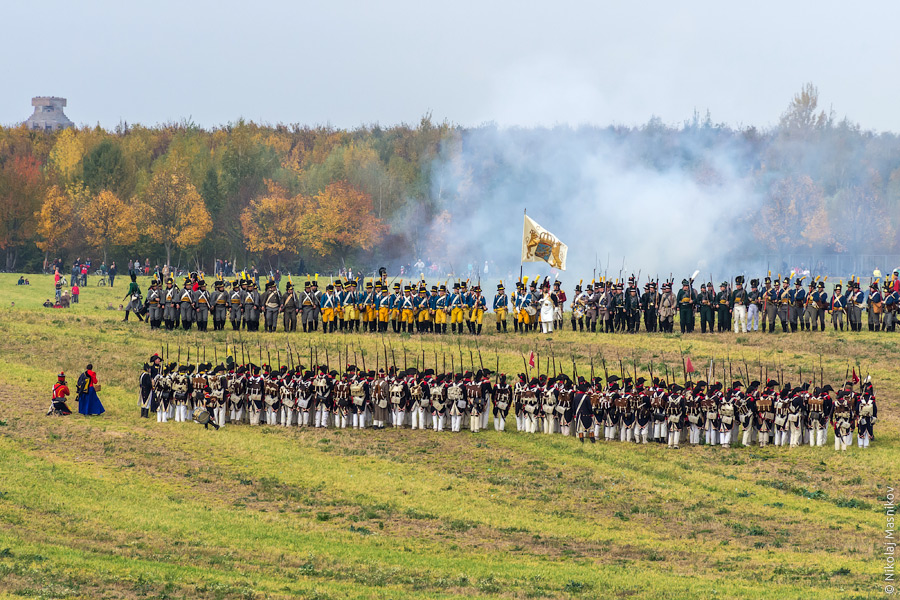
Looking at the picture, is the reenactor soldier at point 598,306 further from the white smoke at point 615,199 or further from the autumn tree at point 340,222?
the autumn tree at point 340,222

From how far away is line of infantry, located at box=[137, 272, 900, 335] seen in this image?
3931cm

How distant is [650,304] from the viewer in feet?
131

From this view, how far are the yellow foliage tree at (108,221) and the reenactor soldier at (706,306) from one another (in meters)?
49.2

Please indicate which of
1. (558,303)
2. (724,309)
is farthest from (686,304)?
(558,303)

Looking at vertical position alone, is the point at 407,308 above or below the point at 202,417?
above

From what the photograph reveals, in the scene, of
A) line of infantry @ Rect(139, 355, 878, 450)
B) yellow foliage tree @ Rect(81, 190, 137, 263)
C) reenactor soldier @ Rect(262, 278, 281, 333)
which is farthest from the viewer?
yellow foliage tree @ Rect(81, 190, 137, 263)

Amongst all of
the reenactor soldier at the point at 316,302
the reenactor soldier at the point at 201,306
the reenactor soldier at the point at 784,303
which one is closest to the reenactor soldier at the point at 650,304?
the reenactor soldier at the point at 784,303

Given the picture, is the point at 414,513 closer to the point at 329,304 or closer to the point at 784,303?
the point at 329,304

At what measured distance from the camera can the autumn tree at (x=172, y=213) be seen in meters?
78.6

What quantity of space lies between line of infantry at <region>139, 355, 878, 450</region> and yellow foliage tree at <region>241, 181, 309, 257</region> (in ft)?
169

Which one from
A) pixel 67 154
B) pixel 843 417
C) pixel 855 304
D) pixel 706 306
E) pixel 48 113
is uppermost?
pixel 48 113

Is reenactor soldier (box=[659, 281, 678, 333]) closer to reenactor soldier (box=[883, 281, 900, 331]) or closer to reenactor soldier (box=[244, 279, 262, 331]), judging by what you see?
reenactor soldier (box=[883, 281, 900, 331])

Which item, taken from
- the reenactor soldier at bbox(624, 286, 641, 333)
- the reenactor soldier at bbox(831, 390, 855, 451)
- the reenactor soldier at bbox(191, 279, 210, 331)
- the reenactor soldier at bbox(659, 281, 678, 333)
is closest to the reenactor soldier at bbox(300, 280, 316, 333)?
the reenactor soldier at bbox(191, 279, 210, 331)

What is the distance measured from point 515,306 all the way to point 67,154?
69.1 meters
